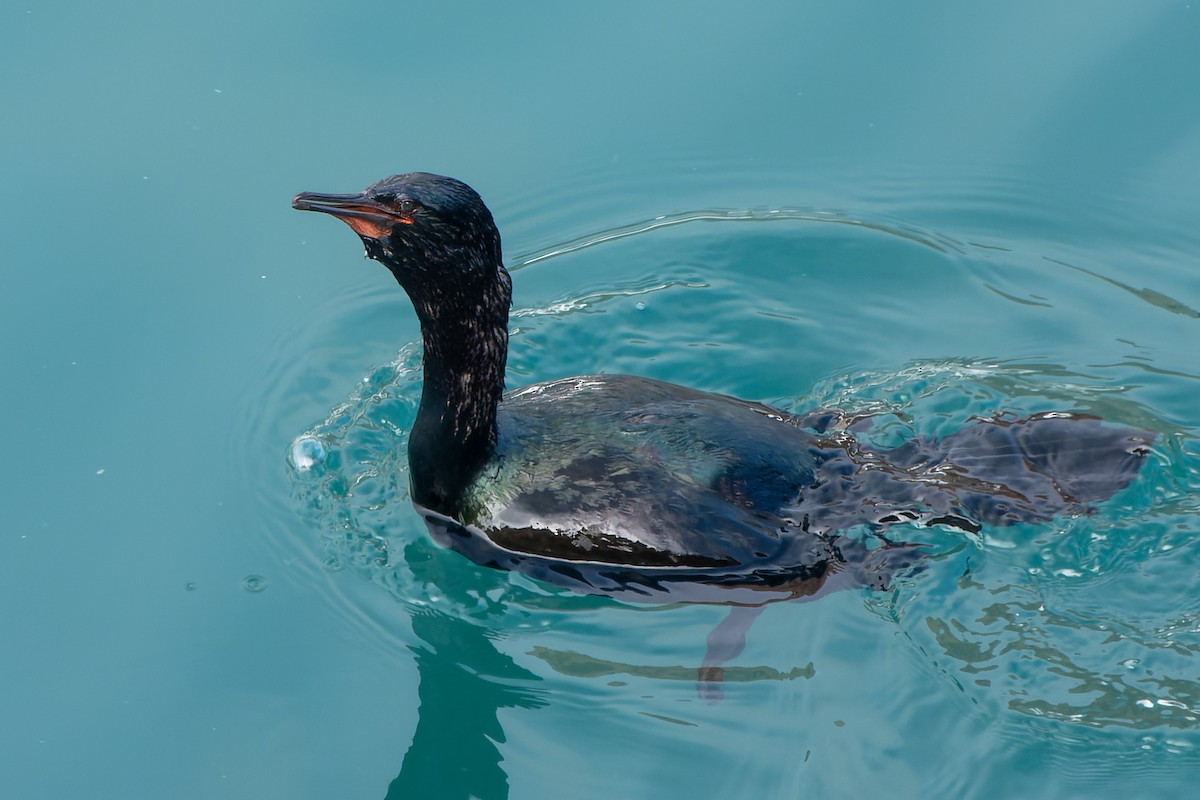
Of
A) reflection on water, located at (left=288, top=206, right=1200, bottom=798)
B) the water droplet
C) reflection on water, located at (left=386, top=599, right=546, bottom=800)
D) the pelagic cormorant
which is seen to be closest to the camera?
reflection on water, located at (left=386, top=599, right=546, bottom=800)

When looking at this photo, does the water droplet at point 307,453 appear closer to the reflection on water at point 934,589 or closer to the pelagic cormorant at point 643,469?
the reflection on water at point 934,589

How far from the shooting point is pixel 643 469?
5062mm

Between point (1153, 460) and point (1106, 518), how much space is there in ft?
1.39

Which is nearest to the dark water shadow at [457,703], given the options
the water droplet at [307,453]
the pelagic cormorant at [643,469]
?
the pelagic cormorant at [643,469]

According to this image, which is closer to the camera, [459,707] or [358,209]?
[358,209]

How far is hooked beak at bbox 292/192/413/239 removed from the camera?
4863mm

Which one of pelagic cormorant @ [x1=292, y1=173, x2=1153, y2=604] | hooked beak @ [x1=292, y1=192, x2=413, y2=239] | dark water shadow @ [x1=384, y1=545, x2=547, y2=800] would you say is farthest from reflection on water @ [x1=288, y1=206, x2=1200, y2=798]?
hooked beak @ [x1=292, y1=192, x2=413, y2=239]

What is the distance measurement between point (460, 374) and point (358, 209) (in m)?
0.76

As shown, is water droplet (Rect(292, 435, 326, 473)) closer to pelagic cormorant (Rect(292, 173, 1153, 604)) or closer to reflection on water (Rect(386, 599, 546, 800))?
pelagic cormorant (Rect(292, 173, 1153, 604))

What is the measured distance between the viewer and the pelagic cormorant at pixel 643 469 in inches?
197

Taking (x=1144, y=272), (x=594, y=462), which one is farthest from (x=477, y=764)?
(x=1144, y=272)

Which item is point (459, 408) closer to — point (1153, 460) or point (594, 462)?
point (594, 462)

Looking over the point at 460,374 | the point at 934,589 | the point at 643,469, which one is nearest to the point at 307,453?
the point at 460,374

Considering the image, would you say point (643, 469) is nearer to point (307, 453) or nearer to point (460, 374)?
point (460, 374)
